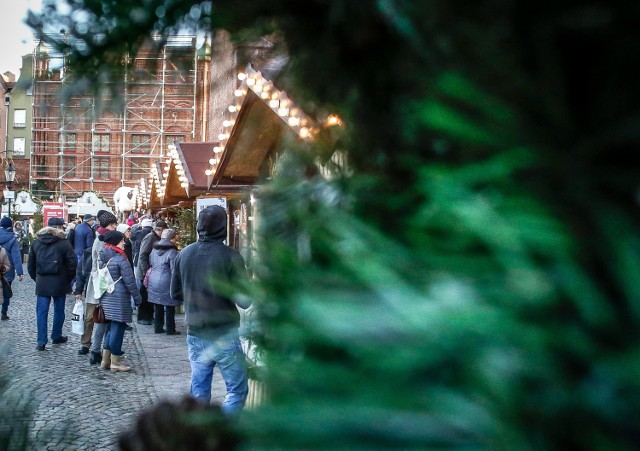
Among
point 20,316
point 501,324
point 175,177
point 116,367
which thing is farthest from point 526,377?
point 175,177

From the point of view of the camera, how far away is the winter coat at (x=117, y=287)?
8.91 meters

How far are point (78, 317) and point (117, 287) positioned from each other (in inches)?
50.1

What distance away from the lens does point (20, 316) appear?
46.1 ft

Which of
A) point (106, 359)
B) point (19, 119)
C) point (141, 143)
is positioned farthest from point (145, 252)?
point (19, 119)

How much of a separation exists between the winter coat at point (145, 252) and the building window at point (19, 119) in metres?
53.9

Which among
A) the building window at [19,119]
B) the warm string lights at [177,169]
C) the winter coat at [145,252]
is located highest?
Answer: the building window at [19,119]

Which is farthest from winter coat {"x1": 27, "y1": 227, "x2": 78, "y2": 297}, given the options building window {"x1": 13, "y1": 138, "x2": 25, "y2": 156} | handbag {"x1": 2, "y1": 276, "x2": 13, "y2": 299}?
building window {"x1": 13, "y1": 138, "x2": 25, "y2": 156}

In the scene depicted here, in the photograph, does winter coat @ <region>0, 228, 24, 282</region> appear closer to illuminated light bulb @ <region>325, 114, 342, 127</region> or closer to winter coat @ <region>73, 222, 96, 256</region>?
winter coat @ <region>73, 222, 96, 256</region>

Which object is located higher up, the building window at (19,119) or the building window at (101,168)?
the building window at (19,119)

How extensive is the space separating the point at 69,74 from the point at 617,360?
33.5 inches

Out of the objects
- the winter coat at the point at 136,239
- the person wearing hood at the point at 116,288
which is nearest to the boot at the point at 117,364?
the person wearing hood at the point at 116,288

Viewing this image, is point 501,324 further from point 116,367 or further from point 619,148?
point 116,367

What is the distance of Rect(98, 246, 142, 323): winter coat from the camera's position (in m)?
8.91

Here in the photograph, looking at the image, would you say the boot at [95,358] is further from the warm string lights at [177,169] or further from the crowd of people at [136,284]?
the warm string lights at [177,169]
